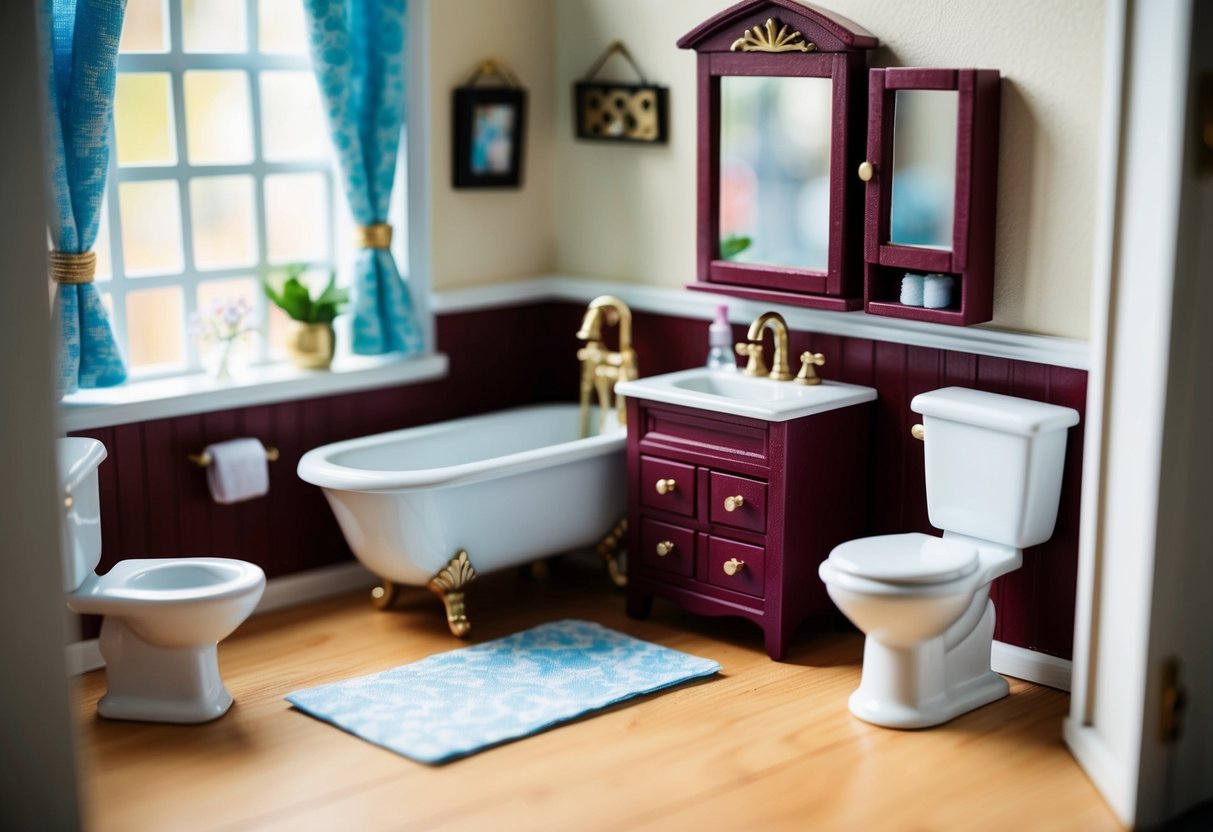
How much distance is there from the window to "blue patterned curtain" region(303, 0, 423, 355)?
18 cm

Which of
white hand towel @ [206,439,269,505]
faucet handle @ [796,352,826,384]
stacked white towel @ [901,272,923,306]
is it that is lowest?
white hand towel @ [206,439,269,505]

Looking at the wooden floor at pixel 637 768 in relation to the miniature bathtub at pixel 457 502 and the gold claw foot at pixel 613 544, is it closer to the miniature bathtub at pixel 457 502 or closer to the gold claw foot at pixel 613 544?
the miniature bathtub at pixel 457 502

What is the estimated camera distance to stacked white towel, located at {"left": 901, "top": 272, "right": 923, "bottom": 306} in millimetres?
3859

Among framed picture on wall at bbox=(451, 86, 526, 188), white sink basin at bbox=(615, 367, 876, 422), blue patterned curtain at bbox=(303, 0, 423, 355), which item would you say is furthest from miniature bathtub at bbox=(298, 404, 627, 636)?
framed picture on wall at bbox=(451, 86, 526, 188)

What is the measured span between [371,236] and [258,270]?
350mm

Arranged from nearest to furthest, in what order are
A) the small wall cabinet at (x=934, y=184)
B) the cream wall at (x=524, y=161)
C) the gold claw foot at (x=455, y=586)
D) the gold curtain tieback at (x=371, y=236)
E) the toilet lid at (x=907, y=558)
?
the toilet lid at (x=907, y=558), the small wall cabinet at (x=934, y=184), the gold claw foot at (x=455, y=586), the gold curtain tieback at (x=371, y=236), the cream wall at (x=524, y=161)

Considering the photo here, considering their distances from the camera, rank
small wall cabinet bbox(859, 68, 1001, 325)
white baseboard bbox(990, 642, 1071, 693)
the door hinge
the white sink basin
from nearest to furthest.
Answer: the door hinge < small wall cabinet bbox(859, 68, 1001, 325) < white baseboard bbox(990, 642, 1071, 693) < the white sink basin

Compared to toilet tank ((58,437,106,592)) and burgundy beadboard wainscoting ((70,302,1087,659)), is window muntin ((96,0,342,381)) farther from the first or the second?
toilet tank ((58,437,106,592))

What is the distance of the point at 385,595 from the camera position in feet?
14.4

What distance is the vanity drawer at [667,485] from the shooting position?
4141mm

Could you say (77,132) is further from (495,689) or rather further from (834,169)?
(834,169)

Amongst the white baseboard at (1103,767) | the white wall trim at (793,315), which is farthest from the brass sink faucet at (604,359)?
the white baseboard at (1103,767)

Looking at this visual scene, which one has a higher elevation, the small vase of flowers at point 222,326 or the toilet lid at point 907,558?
the small vase of flowers at point 222,326

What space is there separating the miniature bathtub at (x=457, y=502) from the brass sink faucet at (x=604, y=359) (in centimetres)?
18
